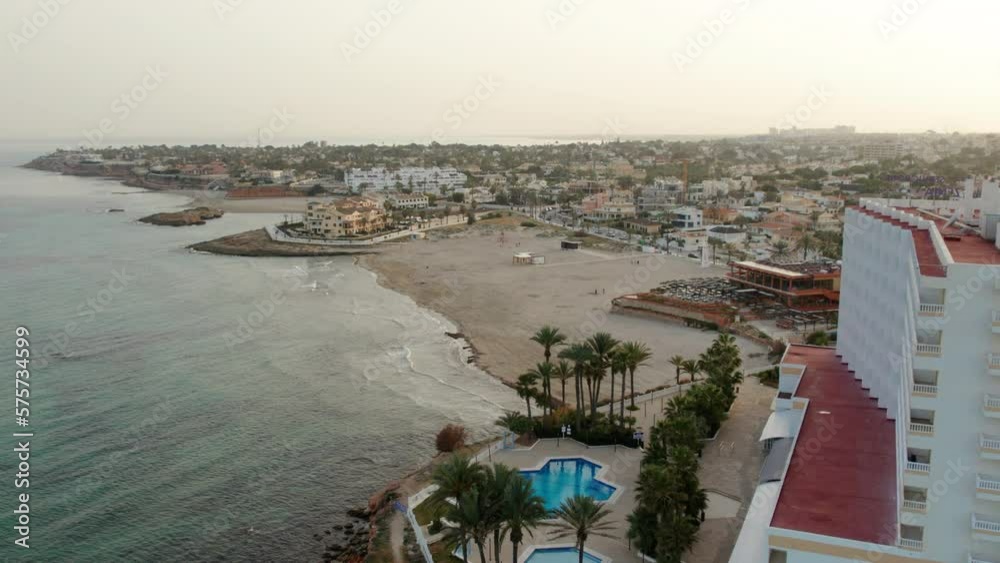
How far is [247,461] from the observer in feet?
80.8

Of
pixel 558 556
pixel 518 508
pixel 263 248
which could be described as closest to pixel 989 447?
pixel 518 508

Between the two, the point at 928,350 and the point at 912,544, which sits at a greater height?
the point at 928,350

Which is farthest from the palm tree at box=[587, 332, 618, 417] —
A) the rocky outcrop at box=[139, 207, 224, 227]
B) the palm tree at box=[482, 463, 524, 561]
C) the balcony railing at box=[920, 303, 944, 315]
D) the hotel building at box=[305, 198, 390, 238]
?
the rocky outcrop at box=[139, 207, 224, 227]

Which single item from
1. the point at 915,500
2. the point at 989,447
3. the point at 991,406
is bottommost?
the point at 915,500

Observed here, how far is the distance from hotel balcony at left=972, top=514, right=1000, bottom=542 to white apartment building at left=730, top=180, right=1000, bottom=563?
17mm

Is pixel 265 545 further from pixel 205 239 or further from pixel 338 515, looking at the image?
pixel 205 239

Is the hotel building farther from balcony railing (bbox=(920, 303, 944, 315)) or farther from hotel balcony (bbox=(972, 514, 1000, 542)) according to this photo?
hotel balcony (bbox=(972, 514, 1000, 542))

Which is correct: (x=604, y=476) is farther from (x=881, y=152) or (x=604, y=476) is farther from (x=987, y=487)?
(x=881, y=152)

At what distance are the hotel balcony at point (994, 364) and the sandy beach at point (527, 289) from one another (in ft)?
58.0

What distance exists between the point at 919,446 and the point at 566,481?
9945 millimetres

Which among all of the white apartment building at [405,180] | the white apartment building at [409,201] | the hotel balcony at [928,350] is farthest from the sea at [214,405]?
the white apartment building at [405,180]

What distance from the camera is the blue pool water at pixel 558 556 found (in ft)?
56.2

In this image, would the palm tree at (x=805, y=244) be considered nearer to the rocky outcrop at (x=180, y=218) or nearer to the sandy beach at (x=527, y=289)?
the sandy beach at (x=527, y=289)

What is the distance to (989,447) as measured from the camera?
12617 mm
